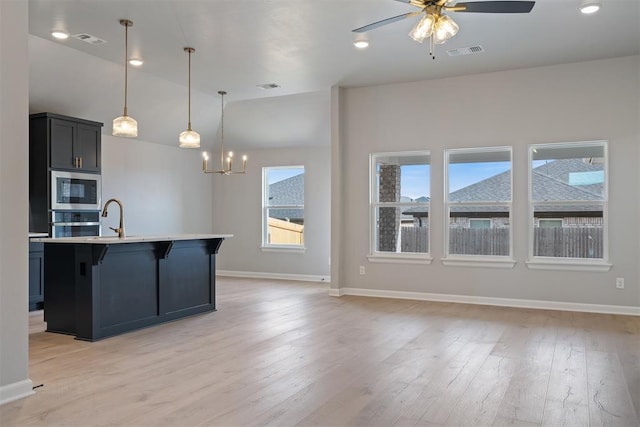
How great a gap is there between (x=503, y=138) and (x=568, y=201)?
3.68ft

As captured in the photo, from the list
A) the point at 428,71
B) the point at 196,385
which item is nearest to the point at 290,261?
the point at 428,71

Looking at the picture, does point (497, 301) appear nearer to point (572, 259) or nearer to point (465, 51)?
point (572, 259)

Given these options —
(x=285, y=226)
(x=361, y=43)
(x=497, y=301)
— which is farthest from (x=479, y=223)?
(x=285, y=226)

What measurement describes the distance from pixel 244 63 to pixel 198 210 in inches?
172

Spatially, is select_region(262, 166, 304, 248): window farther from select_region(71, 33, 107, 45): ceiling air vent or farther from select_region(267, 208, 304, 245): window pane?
select_region(71, 33, 107, 45): ceiling air vent

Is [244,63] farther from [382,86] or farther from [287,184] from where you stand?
[287,184]

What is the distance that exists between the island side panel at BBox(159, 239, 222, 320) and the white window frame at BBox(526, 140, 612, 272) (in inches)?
157

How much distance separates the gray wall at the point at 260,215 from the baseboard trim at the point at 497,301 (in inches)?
74.8

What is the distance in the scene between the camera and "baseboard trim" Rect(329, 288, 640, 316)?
590cm

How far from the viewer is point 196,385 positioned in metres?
3.35

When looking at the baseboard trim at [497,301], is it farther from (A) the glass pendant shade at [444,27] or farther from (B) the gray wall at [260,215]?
(A) the glass pendant shade at [444,27]

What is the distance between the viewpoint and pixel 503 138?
652 cm

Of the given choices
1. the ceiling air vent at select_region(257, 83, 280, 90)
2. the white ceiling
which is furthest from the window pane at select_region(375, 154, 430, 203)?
the ceiling air vent at select_region(257, 83, 280, 90)

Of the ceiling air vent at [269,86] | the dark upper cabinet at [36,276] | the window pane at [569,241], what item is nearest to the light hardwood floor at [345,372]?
the dark upper cabinet at [36,276]
